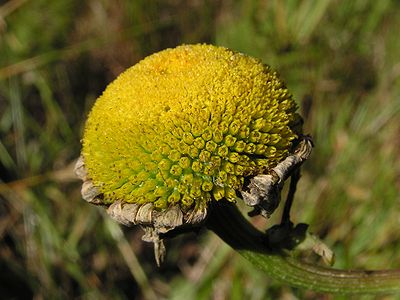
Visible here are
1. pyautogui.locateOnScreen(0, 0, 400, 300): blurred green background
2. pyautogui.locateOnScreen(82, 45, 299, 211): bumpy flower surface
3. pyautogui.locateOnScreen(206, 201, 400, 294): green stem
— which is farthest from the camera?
pyautogui.locateOnScreen(0, 0, 400, 300): blurred green background

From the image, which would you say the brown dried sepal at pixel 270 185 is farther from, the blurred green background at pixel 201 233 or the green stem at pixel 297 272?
the blurred green background at pixel 201 233

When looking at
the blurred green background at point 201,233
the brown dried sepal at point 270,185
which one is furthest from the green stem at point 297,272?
the blurred green background at point 201,233

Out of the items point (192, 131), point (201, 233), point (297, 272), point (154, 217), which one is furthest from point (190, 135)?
point (201, 233)

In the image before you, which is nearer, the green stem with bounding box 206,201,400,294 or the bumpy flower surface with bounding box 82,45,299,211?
the bumpy flower surface with bounding box 82,45,299,211

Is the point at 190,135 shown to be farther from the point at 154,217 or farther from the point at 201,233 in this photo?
the point at 201,233

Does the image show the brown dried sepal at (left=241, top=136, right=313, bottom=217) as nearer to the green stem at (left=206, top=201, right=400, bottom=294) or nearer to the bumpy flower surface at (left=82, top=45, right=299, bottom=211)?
the bumpy flower surface at (left=82, top=45, right=299, bottom=211)

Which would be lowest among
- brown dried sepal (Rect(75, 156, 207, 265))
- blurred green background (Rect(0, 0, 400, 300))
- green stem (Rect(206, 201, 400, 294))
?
blurred green background (Rect(0, 0, 400, 300))

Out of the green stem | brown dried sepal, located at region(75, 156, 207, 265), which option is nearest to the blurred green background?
the green stem

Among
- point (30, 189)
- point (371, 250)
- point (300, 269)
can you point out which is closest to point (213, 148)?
point (300, 269)
